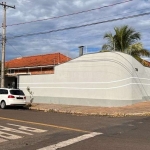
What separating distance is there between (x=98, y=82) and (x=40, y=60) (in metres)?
14.6

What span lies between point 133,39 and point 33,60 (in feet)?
46.5

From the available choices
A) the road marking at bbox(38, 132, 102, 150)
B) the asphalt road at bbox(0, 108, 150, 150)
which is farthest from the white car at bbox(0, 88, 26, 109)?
the road marking at bbox(38, 132, 102, 150)

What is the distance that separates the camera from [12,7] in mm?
28781

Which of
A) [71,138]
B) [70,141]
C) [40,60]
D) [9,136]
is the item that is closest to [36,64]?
[40,60]

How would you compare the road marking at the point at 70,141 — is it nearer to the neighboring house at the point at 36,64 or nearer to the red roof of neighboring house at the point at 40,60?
the neighboring house at the point at 36,64

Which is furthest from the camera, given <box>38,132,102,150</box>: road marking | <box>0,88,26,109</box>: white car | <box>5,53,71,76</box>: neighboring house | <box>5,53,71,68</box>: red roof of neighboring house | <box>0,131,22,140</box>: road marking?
<box>5,53,71,68</box>: red roof of neighboring house

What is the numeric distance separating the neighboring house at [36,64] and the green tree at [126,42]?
7.20 metres

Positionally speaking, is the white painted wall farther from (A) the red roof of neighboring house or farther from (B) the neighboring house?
(A) the red roof of neighboring house

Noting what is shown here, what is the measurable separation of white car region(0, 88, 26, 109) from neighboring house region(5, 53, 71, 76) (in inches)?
337

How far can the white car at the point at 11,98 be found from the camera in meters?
23.1

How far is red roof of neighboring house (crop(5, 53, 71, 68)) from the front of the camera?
111 ft

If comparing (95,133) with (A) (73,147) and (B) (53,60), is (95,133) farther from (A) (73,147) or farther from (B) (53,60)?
(B) (53,60)

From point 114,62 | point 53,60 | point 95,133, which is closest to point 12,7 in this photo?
point 53,60

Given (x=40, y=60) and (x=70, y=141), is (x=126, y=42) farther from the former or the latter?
(x=70, y=141)
